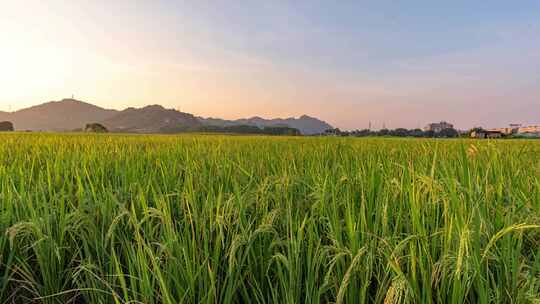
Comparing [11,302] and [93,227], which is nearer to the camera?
[11,302]

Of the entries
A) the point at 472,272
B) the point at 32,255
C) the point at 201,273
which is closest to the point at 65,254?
the point at 32,255

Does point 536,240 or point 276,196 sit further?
point 276,196

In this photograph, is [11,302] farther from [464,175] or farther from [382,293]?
[464,175]

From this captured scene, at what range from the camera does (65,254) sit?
1.52m

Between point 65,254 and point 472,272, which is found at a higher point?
point 472,272

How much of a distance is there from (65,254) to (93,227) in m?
0.23

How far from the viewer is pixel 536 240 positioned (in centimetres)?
151

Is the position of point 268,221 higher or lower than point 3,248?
higher

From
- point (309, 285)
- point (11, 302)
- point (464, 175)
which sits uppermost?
point (464, 175)

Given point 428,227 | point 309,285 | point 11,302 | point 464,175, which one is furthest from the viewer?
point 464,175

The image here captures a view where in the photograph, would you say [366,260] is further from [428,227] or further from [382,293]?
[428,227]

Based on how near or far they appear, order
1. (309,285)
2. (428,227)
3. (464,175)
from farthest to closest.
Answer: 1. (464,175)
2. (428,227)
3. (309,285)

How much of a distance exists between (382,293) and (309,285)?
283 mm

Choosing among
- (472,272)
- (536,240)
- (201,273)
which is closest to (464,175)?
(536,240)
